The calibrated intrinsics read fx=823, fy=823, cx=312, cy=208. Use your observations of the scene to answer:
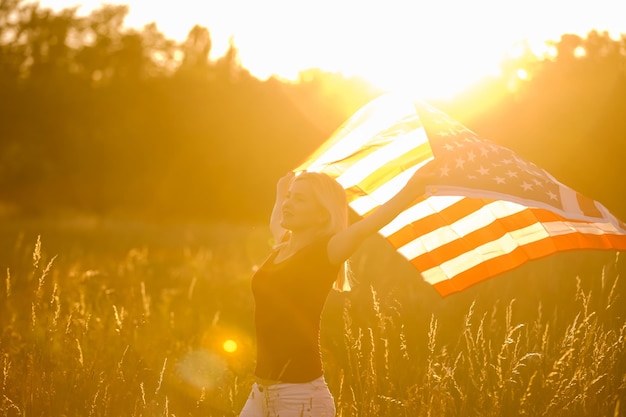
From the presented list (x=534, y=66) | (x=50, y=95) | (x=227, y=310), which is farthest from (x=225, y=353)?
(x=50, y=95)

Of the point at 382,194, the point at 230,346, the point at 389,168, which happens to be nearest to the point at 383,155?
the point at 389,168

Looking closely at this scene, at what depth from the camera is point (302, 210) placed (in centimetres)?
447

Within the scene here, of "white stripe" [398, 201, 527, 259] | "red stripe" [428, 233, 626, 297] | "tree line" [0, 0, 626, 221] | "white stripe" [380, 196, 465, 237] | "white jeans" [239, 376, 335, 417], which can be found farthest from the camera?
"tree line" [0, 0, 626, 221]

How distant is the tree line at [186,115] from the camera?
1512 centimetres

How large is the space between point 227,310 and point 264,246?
24.4 feet

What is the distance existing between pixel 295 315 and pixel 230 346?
3.52m

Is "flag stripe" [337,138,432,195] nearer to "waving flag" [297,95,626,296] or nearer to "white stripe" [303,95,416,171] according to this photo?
"waving flag" [297,95,626,296]

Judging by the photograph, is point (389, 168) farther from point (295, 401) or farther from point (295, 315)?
point (295, 401)

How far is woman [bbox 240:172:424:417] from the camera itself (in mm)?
4191

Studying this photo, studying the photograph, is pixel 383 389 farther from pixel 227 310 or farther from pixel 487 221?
pixel 227 310

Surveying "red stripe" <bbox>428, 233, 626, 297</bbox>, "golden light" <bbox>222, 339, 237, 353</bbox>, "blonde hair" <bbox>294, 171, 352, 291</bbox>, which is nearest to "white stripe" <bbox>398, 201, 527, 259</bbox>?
"red stripe" <bbox>428, 233, 626, 297</bbox>

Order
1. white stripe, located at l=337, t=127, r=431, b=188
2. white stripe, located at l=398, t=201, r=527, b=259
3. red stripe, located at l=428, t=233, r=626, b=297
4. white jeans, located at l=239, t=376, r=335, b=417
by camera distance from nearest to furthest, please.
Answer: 1. white jeans, located at l=239, t=376, r=335, b=417
2. red stripe, located at l=428, t=233, r=626, b=297
3. white stripe, located at l=337, t=127, r=431, b=188
4. white stripe, located at l=398, t=201, r=527, b=259

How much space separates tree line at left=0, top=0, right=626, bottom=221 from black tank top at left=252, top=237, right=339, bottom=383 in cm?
1061

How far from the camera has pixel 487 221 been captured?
6031mm
